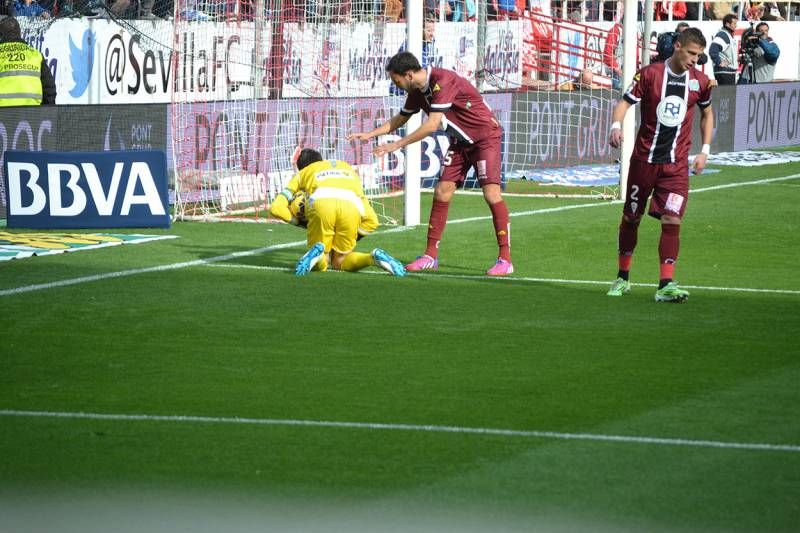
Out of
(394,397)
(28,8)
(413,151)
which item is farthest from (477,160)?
(28,8)

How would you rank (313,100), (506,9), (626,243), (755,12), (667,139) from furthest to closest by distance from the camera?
(755,12) → (506,9) → (313,100) → (626,243) → (667,139)

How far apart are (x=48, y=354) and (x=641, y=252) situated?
7.08 metres

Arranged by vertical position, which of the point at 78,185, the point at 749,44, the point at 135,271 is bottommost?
the point at 135,271

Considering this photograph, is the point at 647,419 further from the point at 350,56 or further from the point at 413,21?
the point at 350,56

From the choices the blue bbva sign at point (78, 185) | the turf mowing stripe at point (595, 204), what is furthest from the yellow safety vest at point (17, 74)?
the turf mowing stripe at point (595, 204)

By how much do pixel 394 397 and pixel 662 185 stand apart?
408 centimetres

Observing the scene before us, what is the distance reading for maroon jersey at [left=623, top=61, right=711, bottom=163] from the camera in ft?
37.3

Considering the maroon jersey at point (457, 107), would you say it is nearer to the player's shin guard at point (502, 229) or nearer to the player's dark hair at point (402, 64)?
the player's dark hair at point (402, 64)

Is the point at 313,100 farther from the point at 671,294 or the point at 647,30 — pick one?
the point at 671,294

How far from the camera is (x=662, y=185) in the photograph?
1140 cm

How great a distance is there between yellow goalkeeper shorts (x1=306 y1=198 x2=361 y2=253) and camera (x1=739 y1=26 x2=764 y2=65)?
69.5 feet

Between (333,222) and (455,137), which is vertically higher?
(455,137)

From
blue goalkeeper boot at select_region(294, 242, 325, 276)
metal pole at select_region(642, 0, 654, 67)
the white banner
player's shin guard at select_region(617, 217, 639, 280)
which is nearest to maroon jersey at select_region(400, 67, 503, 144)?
blue goalkeeper boot at select_region(294, 242, 325, 276)

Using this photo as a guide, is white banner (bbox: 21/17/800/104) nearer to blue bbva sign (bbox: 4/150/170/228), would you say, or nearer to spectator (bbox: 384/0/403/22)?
spectator (bbox: 384/0/403/22)
